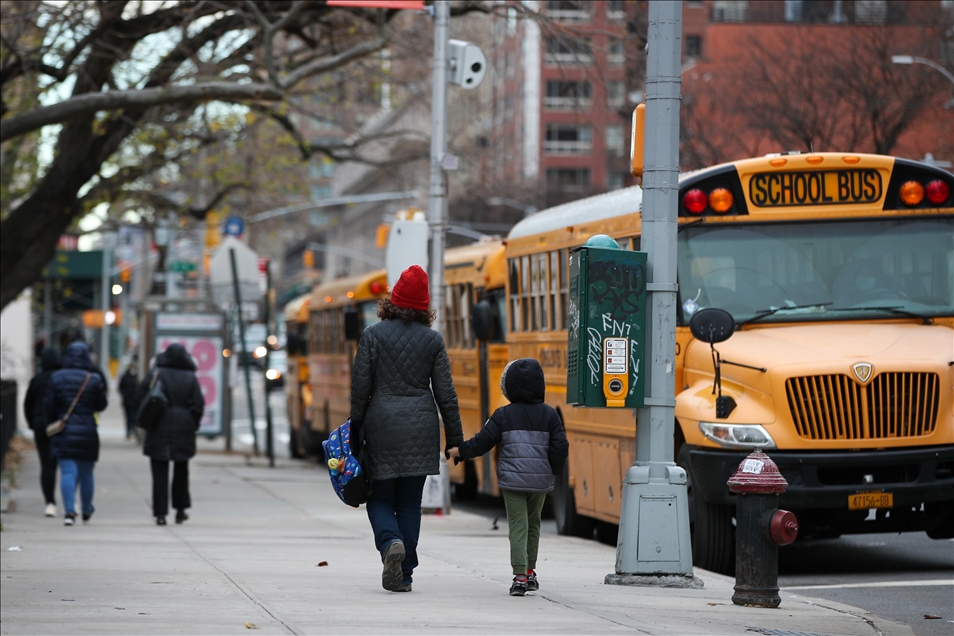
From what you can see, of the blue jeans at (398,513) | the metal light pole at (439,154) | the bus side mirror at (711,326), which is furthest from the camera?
the metal light pole at (439,154)

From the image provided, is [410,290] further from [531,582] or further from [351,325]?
[351,325]

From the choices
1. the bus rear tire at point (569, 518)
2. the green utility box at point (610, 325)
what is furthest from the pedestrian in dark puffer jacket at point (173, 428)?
the green utility box at point (610, 325)

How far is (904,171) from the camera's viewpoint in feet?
38.2

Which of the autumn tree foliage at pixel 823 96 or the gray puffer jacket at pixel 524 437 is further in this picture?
the autumn tree foliage at pixel 823 96

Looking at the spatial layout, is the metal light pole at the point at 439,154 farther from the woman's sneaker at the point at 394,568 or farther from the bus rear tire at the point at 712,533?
the woman's sneaker at the point at 394,568

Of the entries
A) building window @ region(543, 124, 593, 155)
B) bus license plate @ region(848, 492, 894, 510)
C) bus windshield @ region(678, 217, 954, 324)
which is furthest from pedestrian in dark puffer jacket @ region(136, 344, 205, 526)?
building window @ region(543, 124, 593, 155)

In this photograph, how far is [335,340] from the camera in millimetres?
26703

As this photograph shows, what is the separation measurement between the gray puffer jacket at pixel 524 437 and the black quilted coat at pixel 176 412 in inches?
263

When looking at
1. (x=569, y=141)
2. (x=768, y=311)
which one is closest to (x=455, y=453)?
(x=768, y=311)

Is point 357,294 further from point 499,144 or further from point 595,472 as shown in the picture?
point 499,144

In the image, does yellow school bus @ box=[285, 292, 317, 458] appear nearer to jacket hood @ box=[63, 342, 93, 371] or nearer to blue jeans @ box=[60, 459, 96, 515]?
jacket hood @ box=[63, 342, 93, 371]

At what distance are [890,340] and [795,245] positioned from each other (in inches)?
41.4

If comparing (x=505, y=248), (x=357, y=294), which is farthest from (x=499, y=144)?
(x=505, y=248)

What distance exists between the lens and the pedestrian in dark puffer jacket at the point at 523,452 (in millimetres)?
8797
